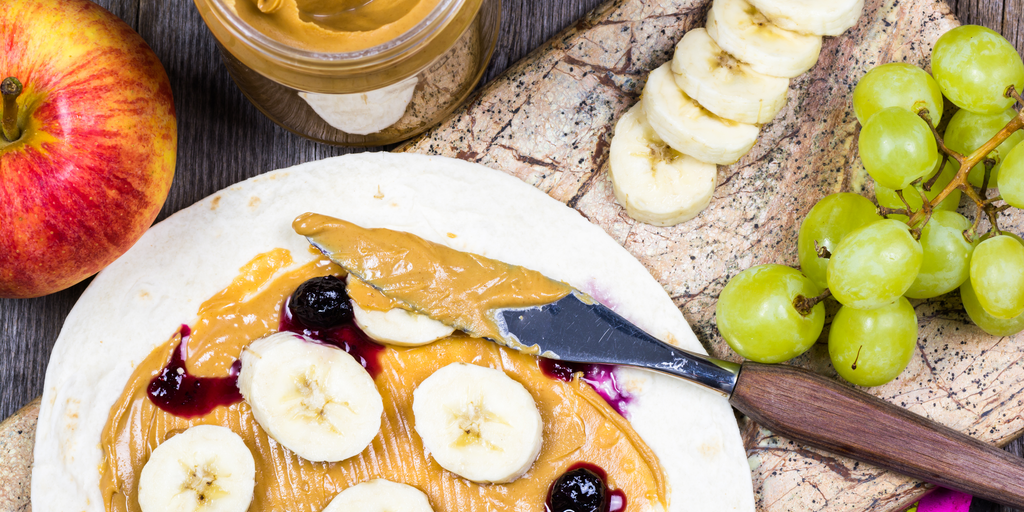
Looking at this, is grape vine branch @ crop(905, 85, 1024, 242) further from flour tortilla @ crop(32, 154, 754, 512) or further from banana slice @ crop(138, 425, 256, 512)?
banana slice @ crop(138, 425, 256, 512)

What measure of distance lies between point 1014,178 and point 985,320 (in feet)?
1.09

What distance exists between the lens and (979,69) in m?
1.37

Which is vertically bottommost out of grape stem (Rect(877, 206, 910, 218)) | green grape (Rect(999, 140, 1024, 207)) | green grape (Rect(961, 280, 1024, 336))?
green grape (Rect(961, 280, 1024, 336))

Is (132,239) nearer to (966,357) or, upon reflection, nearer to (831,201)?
(831,201)

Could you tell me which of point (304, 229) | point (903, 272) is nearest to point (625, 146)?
point (903, 272)

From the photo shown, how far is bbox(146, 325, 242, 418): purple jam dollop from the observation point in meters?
1.46

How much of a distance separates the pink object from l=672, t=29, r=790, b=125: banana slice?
1.00m

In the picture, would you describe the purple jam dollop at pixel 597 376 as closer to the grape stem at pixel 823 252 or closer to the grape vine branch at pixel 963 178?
the grape stem at pixel 823 252

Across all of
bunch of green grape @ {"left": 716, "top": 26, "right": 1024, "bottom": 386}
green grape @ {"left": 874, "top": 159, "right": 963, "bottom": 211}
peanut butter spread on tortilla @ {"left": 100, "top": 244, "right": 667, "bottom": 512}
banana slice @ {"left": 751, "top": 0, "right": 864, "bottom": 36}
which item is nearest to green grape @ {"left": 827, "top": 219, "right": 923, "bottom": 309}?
bunch of green grape @ {"left": 716, "top": 26, "right": 1024, "bottom": 386}

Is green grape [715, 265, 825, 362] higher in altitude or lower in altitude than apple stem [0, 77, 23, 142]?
lower

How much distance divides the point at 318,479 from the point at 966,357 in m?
1.46

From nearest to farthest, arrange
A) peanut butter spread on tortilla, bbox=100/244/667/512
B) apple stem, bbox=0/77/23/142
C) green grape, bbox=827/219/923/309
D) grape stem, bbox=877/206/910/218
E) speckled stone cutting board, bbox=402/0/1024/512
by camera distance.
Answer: apple stem, bbox=0/77/23/142 → green grape, bbox=827/219/923/309 → grape stem, bbox=877/206/910/218 → peanut butter spread on tortilla, bbox=100/244/667/512 → speckled stone cutting board, bbox=402/0/1024/512

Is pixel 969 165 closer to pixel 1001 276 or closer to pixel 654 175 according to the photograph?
pixel 1001 276

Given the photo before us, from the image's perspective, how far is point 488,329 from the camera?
1470mm
